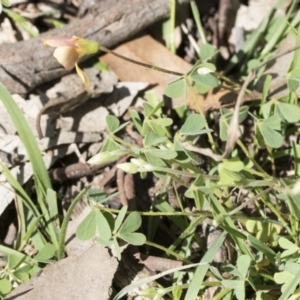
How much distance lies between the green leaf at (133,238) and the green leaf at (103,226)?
60 mm

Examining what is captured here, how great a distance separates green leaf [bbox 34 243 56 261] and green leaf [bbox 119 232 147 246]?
0.44 meters

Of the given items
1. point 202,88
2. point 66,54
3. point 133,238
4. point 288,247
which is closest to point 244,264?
point 288,247

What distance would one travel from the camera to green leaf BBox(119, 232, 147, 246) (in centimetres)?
235

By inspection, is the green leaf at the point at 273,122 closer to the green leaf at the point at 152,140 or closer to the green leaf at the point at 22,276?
the green leaf at the point at 152,140

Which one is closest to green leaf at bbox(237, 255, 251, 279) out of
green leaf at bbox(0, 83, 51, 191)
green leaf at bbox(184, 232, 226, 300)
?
green leaf at bbox(184, 232, 226, 300)

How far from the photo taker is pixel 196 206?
7.95 ft

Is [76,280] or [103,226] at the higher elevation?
[103,226]

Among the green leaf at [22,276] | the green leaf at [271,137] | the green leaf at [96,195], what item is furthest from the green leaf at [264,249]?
the green leaf at [22,276]

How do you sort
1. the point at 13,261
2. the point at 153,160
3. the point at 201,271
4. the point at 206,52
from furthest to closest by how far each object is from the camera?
the point at 206,52, the point at 13,261, the point at 201,271, the point at 153,160

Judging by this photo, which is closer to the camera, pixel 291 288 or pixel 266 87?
pixel 291 288

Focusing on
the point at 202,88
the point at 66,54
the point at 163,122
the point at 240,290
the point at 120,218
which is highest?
the point at 66,54

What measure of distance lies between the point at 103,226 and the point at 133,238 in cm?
14

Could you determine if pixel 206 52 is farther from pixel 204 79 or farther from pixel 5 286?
pixel 5 286

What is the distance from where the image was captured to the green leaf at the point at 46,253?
259 centimetres
